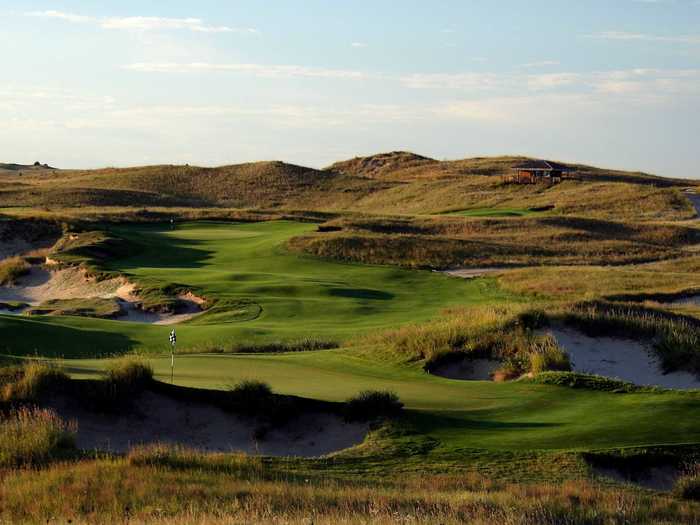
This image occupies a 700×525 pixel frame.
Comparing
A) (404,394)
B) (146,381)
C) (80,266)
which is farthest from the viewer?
(80,266)

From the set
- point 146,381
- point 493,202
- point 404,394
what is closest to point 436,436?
point 404,394

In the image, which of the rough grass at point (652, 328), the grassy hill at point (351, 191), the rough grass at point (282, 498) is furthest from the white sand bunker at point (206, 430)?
the grassy hill at point (351, 191)

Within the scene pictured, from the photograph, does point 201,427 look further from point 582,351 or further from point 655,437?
point 582,351

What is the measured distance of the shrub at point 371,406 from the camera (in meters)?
15.2

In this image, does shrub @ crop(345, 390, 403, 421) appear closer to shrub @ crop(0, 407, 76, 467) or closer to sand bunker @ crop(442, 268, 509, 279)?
shrub @ crop(0, 407, 76, 467)

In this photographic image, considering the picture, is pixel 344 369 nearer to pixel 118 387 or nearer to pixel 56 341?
pixel 118 387

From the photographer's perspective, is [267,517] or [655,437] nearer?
[267,517]

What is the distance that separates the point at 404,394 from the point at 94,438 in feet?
17.2

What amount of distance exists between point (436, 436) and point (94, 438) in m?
4.66

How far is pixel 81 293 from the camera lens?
124 feet

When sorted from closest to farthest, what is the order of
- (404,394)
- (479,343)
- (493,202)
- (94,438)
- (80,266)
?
(94,438), (404,394), (479,343), (80,266), (493,202)

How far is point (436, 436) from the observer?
14.7 m

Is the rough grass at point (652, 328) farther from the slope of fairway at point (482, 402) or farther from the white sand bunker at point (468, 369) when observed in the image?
the slope of fairway at point (482, 402)

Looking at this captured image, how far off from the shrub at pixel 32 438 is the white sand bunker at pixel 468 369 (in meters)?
9.37
